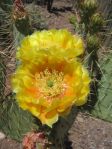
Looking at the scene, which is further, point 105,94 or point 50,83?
point 105,94

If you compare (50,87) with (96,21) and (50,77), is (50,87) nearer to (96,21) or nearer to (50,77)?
(50,77)

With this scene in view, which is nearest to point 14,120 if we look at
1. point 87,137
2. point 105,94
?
point 105,94

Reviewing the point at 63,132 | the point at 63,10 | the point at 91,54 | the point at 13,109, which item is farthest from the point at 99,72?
the point at 63,10

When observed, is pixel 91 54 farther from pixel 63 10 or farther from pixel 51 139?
pixel 63 10

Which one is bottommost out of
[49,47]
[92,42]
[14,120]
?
[14,120]

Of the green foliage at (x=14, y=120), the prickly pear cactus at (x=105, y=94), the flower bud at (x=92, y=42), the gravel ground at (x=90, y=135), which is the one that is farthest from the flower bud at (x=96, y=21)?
the gravel ground at (x=90, y=135)

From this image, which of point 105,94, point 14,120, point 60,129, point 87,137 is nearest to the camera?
point 60,129

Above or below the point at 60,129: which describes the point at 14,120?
below

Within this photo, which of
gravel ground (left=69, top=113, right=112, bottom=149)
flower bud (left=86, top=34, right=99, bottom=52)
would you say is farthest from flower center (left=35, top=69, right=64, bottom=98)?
gravel ground (left=69, top=113, right=112, bottom=149)
